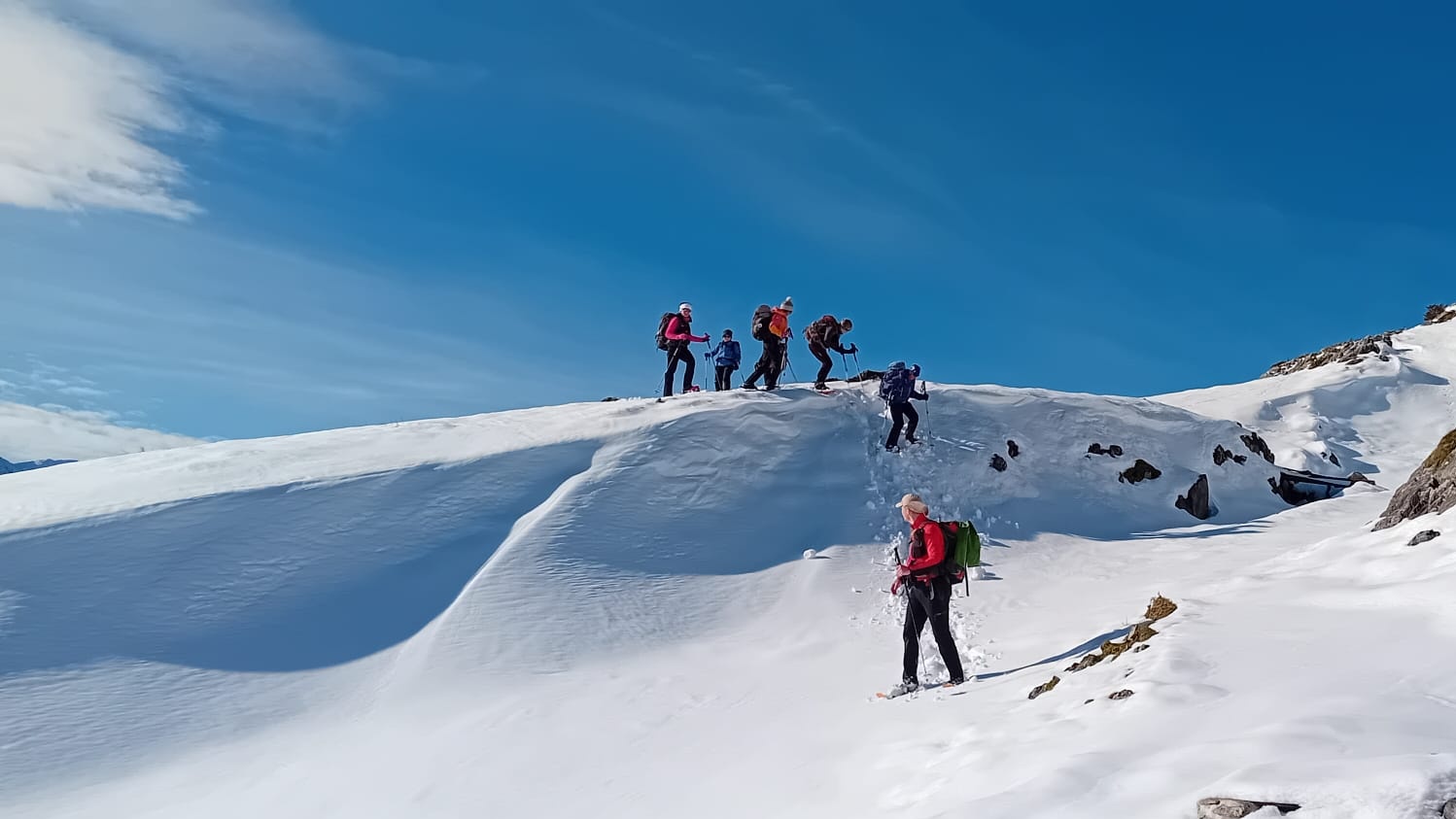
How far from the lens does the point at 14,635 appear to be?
11.0 meters

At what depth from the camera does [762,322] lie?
20.5 m

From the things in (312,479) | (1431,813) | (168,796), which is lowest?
(168,796)

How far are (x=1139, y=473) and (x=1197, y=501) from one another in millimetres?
1394

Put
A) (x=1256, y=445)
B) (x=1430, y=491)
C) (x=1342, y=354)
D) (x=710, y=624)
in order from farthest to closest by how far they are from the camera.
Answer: (x=1342, y=354) → (x=1256, y=445) → (x=710, y=624) → (x=1430, y=491)

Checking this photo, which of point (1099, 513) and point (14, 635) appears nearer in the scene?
point (14, 635)

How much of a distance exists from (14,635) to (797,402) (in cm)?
1430

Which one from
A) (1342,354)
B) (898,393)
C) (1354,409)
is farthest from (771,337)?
(1342,354)

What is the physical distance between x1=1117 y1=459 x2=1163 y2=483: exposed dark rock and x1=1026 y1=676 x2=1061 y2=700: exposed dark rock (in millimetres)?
13955

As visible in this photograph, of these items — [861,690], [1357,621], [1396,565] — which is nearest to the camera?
[1357,621]

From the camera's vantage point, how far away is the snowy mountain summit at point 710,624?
5.56m

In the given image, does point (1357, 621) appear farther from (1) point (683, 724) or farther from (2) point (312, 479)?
(2) point (312, 479)

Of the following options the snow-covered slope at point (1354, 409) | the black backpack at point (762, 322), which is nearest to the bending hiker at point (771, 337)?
the black backpack at point (762, 322)

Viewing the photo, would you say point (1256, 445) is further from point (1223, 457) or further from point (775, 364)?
point (775, 364)

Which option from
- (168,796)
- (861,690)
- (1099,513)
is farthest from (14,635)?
(1099,513)
